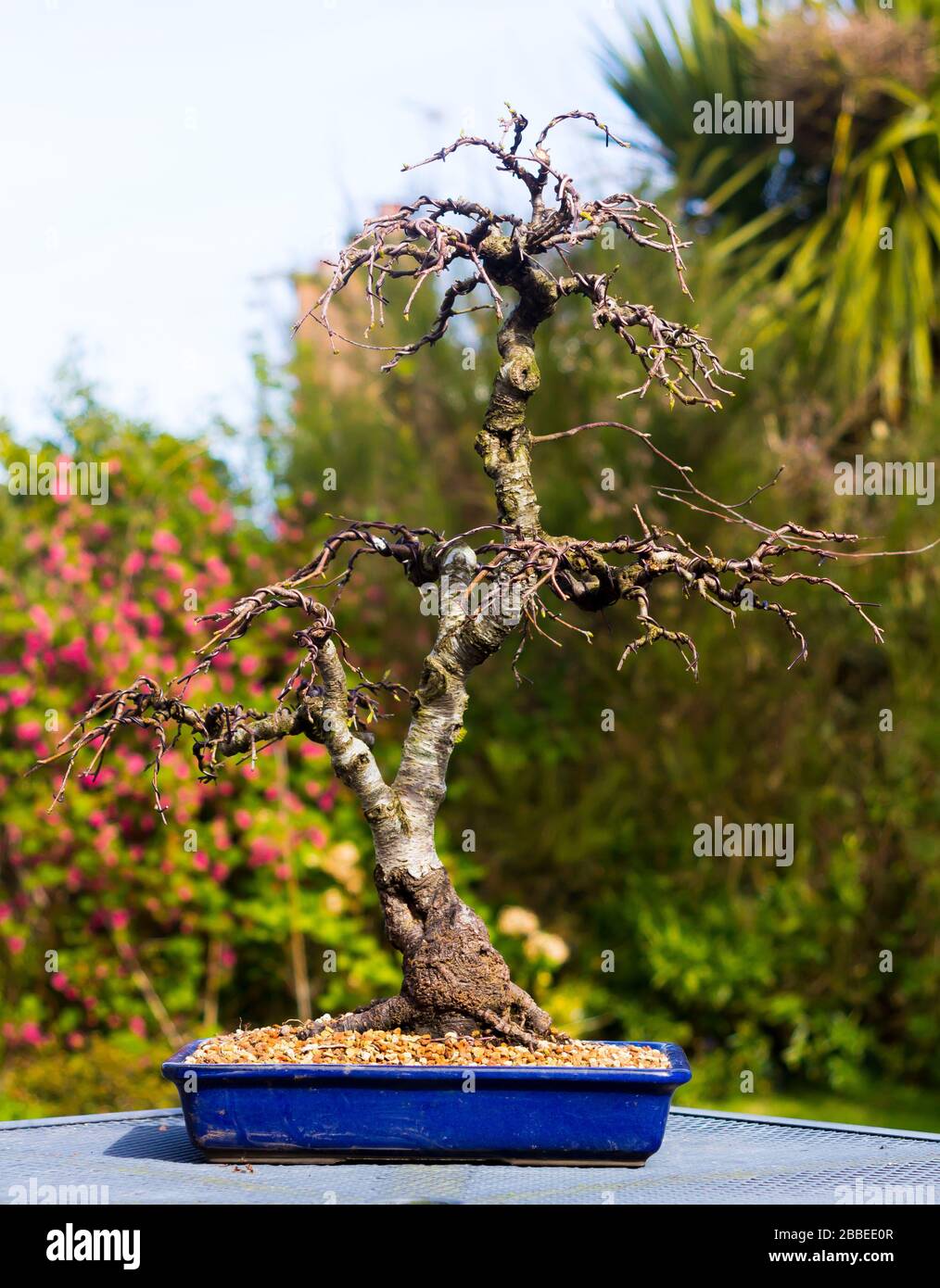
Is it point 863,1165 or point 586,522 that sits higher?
point 586,522

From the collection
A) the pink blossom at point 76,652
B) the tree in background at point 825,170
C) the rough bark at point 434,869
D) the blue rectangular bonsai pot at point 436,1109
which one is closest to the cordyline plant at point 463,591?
the rough bark at point 434,869

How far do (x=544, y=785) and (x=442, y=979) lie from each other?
3105 mm

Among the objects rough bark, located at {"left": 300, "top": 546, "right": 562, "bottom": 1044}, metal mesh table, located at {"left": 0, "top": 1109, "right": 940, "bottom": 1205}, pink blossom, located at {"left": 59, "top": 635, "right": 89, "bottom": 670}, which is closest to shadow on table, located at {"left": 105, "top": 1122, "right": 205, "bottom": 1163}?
metal mesh table, located at {"left": 0, "top": 1109, "right": 940, "bottom": 1205}

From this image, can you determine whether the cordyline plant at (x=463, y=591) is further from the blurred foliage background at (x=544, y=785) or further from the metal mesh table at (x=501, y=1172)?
the blurred foliage background at (x=544, y=785)

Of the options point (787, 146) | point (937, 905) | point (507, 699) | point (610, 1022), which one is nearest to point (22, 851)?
point (507, 699)

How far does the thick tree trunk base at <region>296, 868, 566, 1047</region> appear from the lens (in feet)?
7.48

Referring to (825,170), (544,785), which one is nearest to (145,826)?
(544,785)

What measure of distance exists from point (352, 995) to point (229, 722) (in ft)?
10.6

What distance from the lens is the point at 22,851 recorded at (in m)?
5.05

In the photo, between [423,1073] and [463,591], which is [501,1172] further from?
[463,591]

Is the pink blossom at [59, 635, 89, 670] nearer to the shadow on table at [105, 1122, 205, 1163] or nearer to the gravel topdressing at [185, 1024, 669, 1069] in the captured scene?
the shadow on table at [105, 1122, 205, 1163]

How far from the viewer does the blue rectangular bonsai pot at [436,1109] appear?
2041 millimetres

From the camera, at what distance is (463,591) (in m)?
2.39
